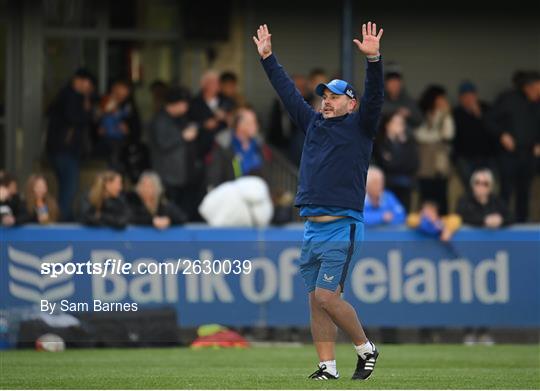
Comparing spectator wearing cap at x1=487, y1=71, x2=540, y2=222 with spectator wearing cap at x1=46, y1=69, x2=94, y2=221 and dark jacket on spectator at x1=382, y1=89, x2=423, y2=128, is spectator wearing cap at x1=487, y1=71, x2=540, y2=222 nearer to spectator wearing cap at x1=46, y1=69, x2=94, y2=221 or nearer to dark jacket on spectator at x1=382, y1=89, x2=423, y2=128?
dark jacket on spectator at x1=382, y1=89, x2=423, y2=128

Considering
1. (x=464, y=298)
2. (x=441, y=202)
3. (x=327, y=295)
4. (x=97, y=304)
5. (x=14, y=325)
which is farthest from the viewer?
(x=441, y=202)

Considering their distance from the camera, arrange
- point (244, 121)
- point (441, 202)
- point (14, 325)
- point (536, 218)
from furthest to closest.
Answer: point (536, 218)
point (441, 202)
point (244, 121)
point (14, 325)

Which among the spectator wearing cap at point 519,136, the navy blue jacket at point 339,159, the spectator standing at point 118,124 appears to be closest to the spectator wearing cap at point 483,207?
the spectator wearing cap at point 519,136

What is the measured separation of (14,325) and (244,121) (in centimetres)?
402

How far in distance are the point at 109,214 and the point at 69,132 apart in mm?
2143

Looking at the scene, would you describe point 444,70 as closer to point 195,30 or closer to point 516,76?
point 516,76

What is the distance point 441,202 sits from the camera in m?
19.0

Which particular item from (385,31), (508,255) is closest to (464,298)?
(508,255)

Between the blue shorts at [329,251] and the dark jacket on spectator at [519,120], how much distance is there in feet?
31.4

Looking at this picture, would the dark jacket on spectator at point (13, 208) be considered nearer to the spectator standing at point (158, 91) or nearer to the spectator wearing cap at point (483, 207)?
the spectator standing at point (158, 91)

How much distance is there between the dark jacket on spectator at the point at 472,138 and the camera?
19234 mm

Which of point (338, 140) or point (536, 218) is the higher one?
point (338, 140)

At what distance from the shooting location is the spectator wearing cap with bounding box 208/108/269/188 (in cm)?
1759

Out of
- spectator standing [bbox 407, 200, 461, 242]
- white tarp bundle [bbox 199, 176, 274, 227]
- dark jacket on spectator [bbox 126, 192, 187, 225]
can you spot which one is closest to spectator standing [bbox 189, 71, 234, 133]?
white tarp bundle [bbox 199, 176, 274, 227]
